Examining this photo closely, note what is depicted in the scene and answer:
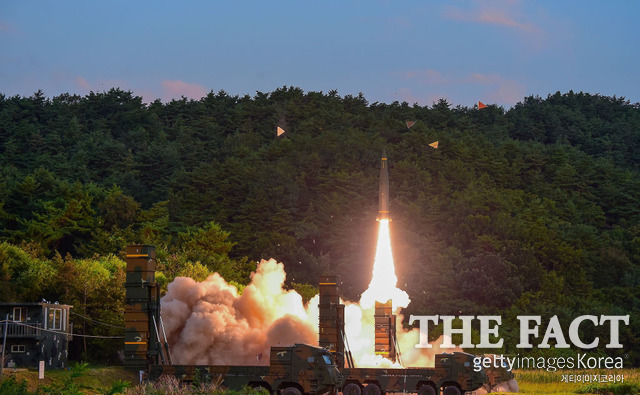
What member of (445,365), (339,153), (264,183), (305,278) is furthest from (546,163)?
(445,365)

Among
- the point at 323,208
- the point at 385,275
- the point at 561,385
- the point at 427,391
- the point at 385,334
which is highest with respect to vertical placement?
the point at 323,208

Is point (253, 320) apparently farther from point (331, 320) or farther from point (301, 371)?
point (301, 371)

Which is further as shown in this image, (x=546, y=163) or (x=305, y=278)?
(x=546, y=163)

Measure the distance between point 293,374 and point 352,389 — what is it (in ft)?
17.7

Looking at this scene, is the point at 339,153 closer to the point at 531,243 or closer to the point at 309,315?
the point at 531,243

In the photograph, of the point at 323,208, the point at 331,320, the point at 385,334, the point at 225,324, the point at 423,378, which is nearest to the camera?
the point at 423,378

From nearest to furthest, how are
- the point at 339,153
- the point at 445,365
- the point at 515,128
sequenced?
the point at 445,365 < the point at 339,153 < the point at 515,128

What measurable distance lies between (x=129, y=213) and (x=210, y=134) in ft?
174

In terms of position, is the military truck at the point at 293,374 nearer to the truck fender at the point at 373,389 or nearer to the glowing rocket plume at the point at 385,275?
the truck fender at the point at 373,389

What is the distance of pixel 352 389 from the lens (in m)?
43.7

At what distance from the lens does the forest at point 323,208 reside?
77188 mm

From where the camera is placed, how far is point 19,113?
463 ft

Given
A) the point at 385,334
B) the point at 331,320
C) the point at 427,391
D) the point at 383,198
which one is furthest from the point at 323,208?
the point at 427,391

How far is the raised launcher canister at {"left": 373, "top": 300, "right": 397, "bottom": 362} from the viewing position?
174ft
